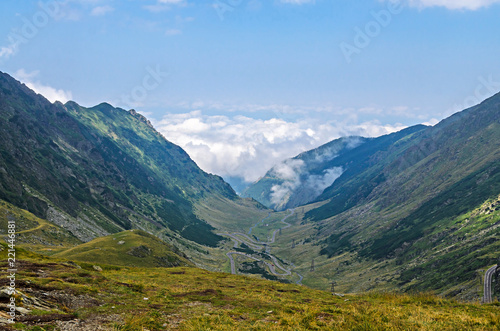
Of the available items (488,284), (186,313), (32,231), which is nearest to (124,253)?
(32,231)

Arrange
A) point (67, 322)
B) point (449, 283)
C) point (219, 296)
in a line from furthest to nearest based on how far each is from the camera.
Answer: point (449, 283) → point (219, 296) → point (67, 322)

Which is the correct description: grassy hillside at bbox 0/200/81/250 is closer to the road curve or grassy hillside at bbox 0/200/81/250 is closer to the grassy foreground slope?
the grassy foreground slope

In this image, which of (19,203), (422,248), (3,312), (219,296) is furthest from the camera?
(422,248)

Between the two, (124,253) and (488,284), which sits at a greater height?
(124,253)

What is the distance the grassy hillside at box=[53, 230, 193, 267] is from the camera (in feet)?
291

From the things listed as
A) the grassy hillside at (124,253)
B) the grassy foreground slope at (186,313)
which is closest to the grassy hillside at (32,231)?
the grassy hillside at (124,253)

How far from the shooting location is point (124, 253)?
101812 millimetres

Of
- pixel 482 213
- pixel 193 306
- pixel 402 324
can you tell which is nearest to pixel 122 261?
pixel 193 306

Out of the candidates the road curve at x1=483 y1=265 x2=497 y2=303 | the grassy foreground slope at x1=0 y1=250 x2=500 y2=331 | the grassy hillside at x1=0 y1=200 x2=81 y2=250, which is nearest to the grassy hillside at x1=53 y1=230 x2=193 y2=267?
the grassy hillside at x1=0 y1=200 x2=81 y2=250

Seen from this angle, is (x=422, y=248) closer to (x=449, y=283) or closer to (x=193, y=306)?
(x=449, y=283)

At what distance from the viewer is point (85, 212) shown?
189750mm

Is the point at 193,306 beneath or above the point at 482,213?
above

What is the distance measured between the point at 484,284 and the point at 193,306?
102m

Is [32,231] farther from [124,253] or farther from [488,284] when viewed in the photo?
[488,284]
